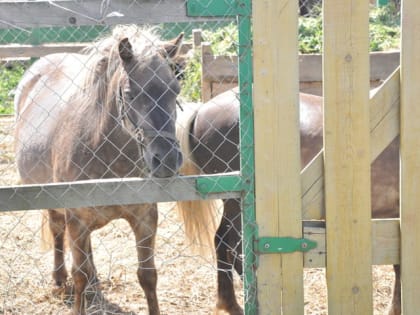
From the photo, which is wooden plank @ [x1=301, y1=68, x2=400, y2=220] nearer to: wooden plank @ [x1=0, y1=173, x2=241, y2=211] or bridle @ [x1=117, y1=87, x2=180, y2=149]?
wooden plank @ [x1=0, y1=173, x2=241, y2=211]

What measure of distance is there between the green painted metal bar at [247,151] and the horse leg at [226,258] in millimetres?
1502

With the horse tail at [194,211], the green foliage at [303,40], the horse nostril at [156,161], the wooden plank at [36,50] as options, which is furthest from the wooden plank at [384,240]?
the wooden plank at [36,50]

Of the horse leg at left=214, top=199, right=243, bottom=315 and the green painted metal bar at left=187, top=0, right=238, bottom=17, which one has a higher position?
the green painted metal bar at left=187, top=0, right=238, bottom=17

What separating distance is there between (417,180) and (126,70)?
60.1 inches

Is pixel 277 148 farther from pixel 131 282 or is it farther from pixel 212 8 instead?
pixel 131 282

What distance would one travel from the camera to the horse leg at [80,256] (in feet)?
13.8

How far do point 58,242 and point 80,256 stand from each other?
3.64ft

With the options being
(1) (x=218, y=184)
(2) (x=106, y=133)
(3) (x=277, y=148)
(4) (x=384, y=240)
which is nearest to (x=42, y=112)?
(2) (x=106, y=133)

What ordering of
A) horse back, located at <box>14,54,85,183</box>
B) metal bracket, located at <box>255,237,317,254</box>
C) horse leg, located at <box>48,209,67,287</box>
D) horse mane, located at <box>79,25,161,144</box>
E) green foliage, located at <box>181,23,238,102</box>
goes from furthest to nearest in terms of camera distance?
1. green foliage, located at <box>181,23,238,102</box>
2. horse leg, located at <box>48,209,67,287</box>
3. horse back, located at <box>14,54,85,183</box>
4. horse mane, located at <box>79,25,161,144</box>
5. metal bracket, located at <box>255,237,317,254</box>

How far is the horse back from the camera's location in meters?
4.68

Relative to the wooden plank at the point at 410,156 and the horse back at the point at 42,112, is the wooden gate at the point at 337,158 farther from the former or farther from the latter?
→ the horse back at the point at 42,112

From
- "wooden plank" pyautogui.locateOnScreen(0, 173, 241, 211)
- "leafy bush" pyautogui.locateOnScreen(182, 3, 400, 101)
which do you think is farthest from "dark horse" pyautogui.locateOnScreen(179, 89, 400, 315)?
"leafy bush" pyautogui.locateOnScreen(182, 3, 400, 101)

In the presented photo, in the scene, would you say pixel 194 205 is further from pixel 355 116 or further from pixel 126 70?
pixel 355 116

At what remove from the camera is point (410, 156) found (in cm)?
308
